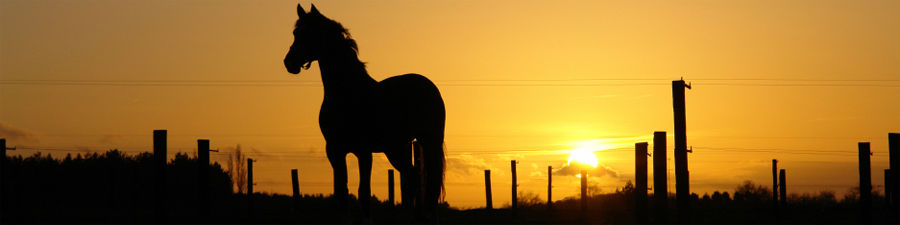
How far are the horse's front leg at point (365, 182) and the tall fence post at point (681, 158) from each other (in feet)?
20.9

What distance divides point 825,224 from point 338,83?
8.63 m

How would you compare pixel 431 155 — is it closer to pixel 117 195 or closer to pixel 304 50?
pixel 304 50

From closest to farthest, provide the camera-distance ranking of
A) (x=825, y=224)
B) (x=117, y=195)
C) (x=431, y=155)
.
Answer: (x=431, y=155) → (x=825, y=224) → (x=117, y=195)

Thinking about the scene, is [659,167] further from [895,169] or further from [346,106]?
[895,169]

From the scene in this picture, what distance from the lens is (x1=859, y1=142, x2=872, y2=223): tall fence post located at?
1842 centimetres

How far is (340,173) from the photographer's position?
1275 centimetres

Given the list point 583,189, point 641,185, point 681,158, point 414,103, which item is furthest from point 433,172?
point 583,189

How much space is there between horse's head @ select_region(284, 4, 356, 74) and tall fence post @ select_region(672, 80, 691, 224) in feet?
23.7

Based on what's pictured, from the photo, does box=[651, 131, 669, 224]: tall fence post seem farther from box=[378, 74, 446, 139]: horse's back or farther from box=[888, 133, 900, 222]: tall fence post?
box=[888, 133, 900, 222]: tall fence post

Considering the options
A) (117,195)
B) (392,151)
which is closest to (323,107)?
(392,151)

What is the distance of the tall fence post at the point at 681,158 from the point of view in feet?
59.6

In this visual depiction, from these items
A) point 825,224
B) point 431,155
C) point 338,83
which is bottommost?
point 825,224

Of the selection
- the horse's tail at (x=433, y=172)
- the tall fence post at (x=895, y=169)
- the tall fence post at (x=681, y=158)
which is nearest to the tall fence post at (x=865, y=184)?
the tall fence post at (x=895, y=169)

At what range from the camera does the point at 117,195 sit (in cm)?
3300
